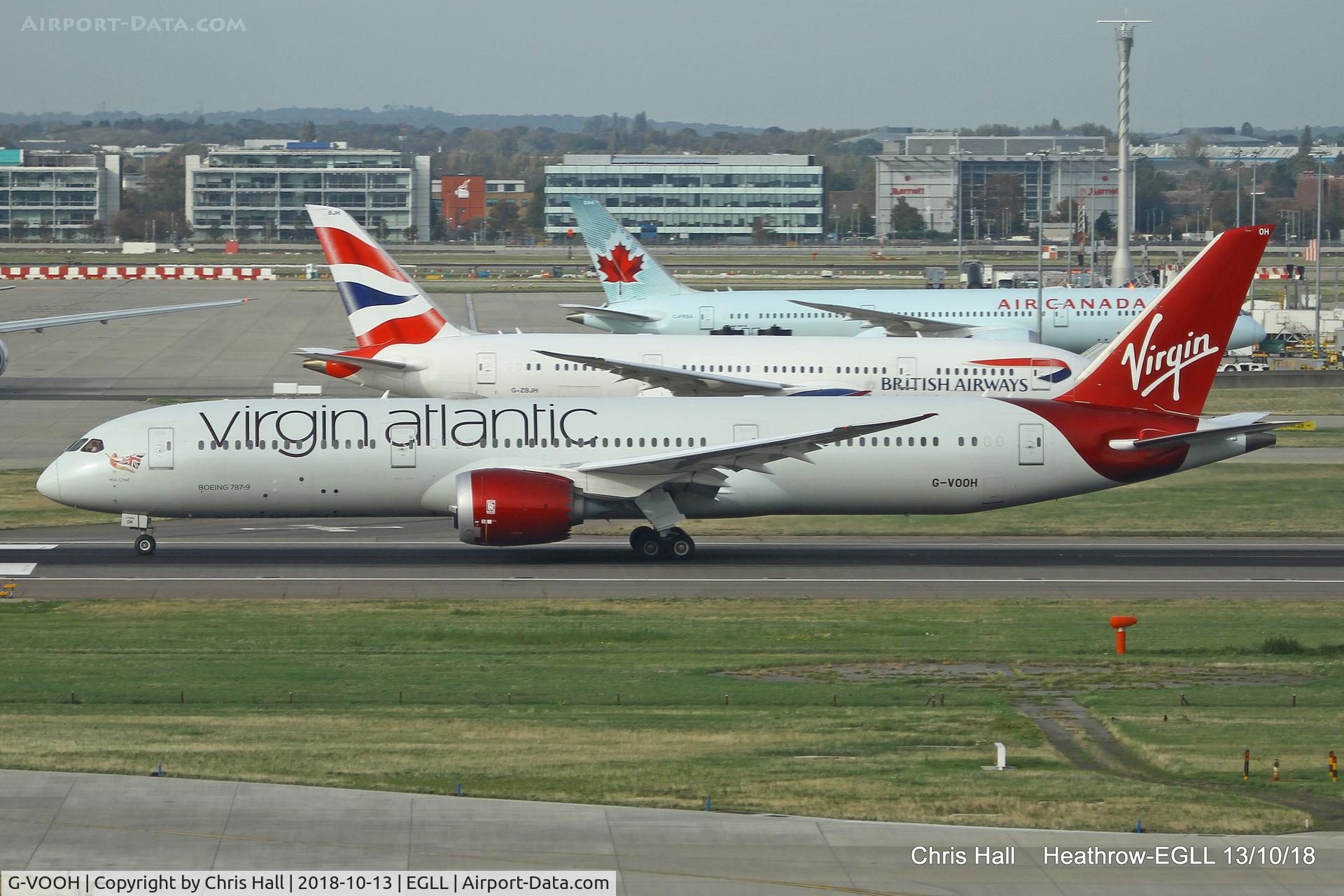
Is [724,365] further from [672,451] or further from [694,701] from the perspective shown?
[694,701]

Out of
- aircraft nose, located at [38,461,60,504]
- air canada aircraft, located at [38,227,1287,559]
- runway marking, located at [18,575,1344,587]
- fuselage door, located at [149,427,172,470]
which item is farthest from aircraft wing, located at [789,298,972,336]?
aircraft nose, located at [38,461,60,504]

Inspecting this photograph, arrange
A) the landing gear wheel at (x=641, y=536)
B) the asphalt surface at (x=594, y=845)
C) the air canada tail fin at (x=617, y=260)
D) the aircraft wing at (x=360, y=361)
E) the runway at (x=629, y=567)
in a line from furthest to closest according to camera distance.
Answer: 1. the air canada tail fin at (x=617, y=260)
2. the aircraft wing at (x=360, y=361)
3. the landing gear wheel at (x=641, y=536)
4. the runway at (x=629, y=567)
5. the asphalt surface at (x=594, y=845)

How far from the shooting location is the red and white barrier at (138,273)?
494ft

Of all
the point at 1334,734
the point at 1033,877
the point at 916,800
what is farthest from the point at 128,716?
the point at 1334,734

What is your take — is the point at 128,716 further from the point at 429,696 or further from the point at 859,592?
the point at 859,592

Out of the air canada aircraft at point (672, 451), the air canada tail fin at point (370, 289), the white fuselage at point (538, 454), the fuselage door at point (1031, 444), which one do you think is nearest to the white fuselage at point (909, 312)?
the air canada tail fin at point (370, 289)

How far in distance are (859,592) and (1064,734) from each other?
40.1 ft

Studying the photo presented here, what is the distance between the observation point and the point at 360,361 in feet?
171

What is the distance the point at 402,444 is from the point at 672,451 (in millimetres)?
6243

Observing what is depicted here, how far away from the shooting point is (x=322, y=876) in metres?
15.1

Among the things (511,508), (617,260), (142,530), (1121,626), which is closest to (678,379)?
(511,508)

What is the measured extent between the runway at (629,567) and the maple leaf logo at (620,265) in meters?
35.3

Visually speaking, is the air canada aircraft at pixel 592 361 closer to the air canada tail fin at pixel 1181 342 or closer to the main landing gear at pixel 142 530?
the air canada tail fin at pixel 1181 342

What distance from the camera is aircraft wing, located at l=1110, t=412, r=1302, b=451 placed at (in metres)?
36.9
